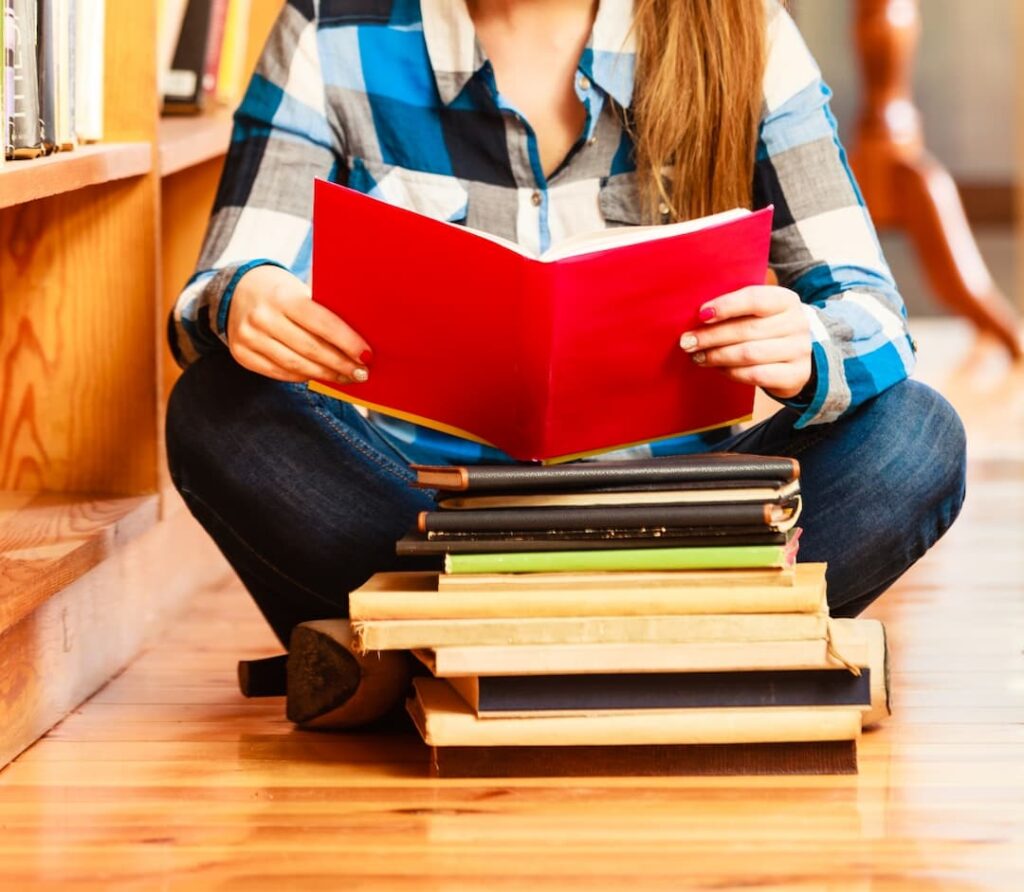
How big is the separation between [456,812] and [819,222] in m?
0.53

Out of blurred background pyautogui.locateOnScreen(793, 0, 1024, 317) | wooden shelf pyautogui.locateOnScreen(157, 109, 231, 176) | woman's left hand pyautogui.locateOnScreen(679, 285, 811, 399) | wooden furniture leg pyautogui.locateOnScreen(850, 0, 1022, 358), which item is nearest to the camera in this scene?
woman's left hand pyautogui.locateOnScreen(679, 285, 811, 399)

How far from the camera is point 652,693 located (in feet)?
3.51

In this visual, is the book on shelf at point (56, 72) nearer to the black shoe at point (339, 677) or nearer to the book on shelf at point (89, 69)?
the book on shelf at point (89, 69)

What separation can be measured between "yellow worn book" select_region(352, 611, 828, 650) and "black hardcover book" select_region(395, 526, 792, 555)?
0.15ft

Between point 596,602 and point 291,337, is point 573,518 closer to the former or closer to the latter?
point 596,602

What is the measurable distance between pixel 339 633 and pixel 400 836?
0.20m

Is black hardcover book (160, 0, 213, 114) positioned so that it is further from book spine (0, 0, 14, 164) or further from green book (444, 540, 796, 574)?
green book (444, 540, 796, 574)

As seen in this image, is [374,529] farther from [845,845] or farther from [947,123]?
[947,123]

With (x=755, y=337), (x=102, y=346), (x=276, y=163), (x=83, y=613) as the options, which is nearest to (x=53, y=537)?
(x=83, y=613)

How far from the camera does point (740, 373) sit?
107cm

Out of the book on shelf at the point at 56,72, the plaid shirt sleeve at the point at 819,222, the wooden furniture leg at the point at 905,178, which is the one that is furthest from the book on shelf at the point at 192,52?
the wooden furniture leg at the point at 905,178

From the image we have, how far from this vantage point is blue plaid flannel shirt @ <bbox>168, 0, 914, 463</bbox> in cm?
128

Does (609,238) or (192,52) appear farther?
(192,52)

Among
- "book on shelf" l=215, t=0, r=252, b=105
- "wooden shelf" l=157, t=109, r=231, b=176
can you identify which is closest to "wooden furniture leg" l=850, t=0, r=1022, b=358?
"book on shelf" l=215, t=0, r=252, b=105
